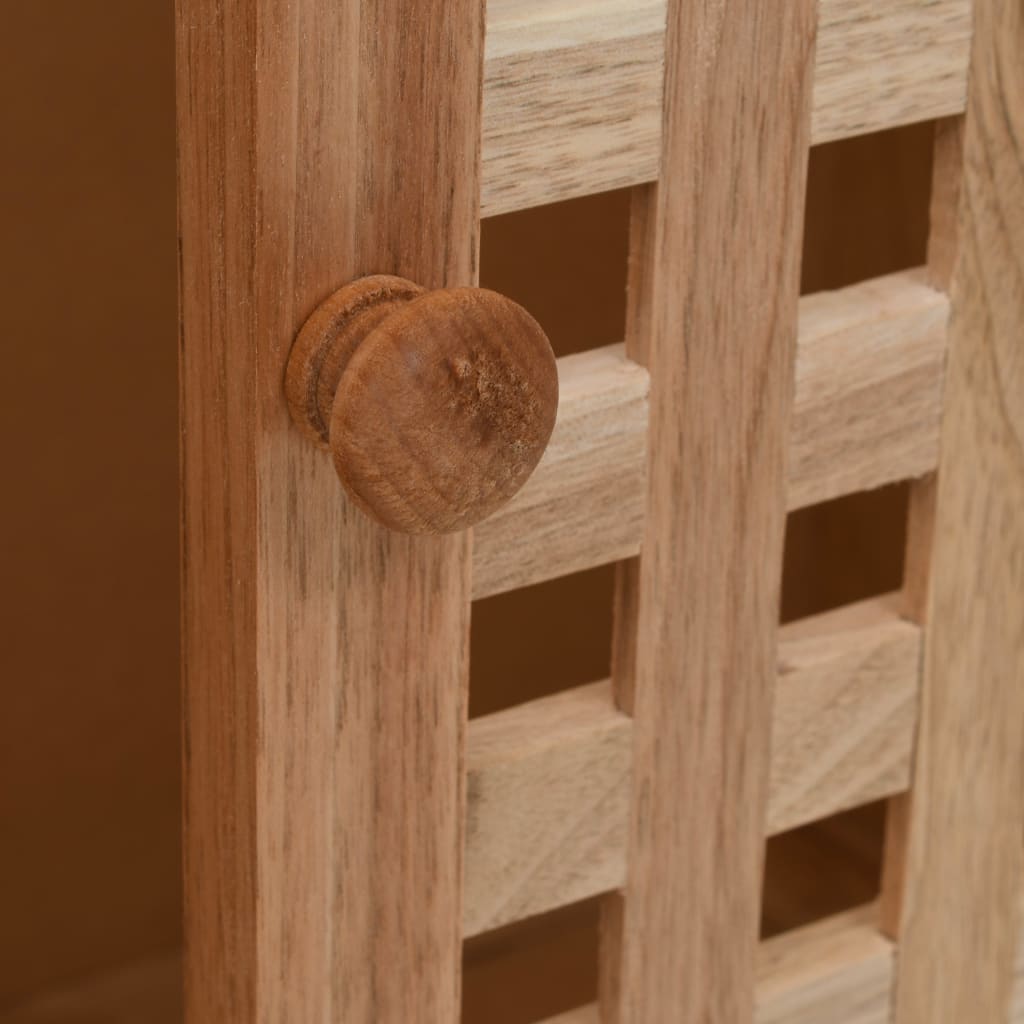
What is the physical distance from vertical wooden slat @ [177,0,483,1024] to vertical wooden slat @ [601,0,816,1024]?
6cm

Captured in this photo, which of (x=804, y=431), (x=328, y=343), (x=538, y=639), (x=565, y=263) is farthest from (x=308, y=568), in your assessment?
(x=538, y=639)

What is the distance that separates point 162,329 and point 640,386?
672mm

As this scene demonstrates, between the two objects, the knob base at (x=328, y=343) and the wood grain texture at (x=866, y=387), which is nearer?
the knob base at (x=328, y=343)

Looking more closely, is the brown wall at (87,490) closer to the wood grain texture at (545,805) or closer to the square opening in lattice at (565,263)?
the square opening in lattice at (565,263)

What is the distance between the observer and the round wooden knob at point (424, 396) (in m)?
0.37

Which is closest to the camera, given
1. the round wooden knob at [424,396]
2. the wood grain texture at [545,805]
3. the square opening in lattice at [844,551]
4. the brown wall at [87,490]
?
the round wooden knob at [424,396]

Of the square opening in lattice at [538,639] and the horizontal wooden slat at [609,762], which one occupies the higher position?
the horizontal wooden slat at [609,762]

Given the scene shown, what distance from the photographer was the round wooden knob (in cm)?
37

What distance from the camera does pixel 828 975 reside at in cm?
58

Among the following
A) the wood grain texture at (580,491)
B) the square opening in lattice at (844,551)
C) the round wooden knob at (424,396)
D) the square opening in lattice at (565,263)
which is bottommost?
the square opening in lattice at (844,551)

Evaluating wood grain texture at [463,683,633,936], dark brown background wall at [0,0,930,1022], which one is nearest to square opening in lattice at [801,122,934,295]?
dark brown background wall at [0,0,930,1022]

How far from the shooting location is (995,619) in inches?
22.3

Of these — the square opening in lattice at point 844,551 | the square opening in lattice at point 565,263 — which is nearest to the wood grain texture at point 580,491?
the square opening in lattice at point 565,263

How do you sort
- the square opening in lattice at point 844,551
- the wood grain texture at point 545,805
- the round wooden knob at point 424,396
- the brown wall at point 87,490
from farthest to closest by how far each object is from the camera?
the square opening in lattice at point 844,551 → the brown wall at point 87,490 → the wood grain texture at point 545,805 → the round wooden knob at point 424,396
